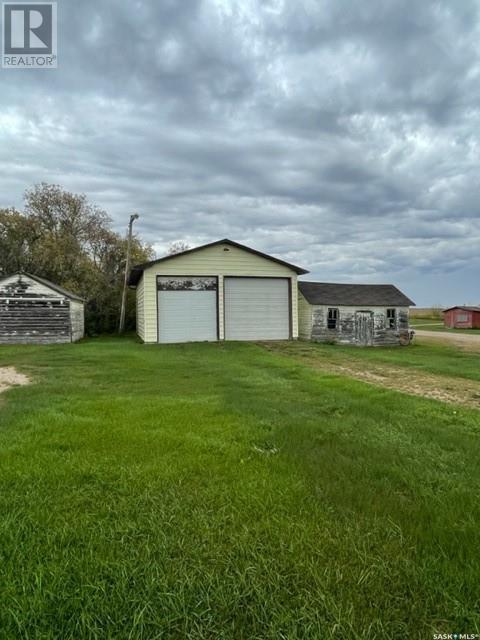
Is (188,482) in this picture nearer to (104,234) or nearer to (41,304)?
(41,304)

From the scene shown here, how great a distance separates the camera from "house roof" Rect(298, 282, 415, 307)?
70.4ft

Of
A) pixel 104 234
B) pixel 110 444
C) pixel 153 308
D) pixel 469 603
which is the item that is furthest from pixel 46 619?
pixel 104 234

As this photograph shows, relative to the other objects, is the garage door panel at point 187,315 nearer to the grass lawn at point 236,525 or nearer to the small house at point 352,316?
the small house at point 352,316

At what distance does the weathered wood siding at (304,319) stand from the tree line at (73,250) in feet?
41.0

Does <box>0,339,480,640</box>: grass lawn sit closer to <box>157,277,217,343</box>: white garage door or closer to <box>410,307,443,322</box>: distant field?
<box>157,277,217,343</box>: white garage door

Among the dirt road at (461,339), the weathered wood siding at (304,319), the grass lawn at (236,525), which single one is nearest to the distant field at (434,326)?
the dirt road at (461,339)

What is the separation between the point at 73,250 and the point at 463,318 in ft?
132

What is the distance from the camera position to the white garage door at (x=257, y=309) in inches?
738

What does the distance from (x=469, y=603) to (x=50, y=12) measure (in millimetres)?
13545

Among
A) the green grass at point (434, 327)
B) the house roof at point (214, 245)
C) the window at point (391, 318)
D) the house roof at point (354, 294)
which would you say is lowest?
the green grass at point (434, 327)

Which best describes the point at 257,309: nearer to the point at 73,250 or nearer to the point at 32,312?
the point at 32,312

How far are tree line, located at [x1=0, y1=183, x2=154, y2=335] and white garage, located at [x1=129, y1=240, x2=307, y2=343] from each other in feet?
29.6

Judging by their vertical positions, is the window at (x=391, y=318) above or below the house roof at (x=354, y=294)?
below

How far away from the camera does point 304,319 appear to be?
21547 mm
